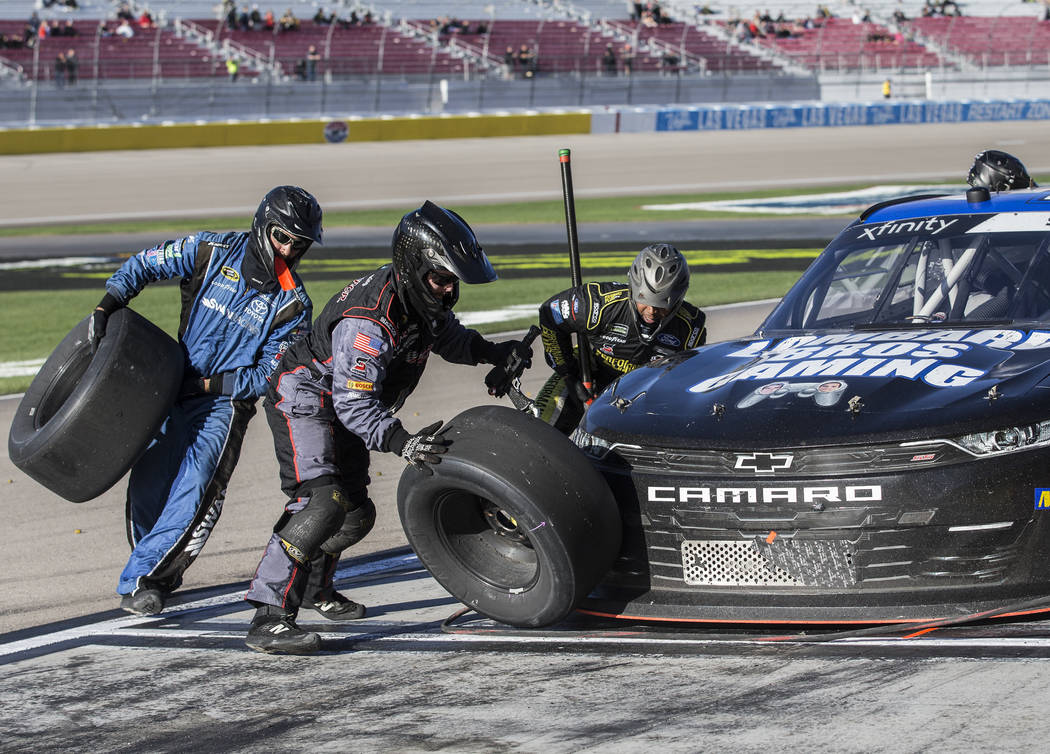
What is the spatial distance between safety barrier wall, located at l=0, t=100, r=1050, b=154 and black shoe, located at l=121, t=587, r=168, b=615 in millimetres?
35293

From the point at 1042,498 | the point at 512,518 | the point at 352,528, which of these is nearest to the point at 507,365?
the point at 352,528

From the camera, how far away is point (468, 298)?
17047 mm

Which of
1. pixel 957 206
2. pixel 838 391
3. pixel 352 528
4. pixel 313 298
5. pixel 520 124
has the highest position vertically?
pixel 957 206

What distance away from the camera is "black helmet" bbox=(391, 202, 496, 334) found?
5.38m

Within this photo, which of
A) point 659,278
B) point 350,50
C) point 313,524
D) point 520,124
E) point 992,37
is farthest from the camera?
point 992,37

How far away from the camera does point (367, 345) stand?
5387 millimetres

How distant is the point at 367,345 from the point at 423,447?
1.63ft

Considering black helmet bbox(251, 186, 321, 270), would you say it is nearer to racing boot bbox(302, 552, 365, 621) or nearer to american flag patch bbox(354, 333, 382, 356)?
american flag patch bbox(354, 333, 382, 356)

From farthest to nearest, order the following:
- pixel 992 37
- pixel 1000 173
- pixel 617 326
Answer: pixel 992 37 → pixel 1000 173 → pixel 617 326

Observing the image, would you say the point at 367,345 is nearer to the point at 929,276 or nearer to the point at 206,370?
the point at 206,370

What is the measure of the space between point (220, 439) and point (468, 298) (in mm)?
10546

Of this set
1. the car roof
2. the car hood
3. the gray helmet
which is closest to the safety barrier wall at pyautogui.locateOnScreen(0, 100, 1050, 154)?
the gray helmet

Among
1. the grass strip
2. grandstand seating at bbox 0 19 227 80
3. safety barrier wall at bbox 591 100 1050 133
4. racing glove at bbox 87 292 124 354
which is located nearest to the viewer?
racing glove at bbox 87 292 124 354

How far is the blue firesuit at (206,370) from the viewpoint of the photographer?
21.4 ft
